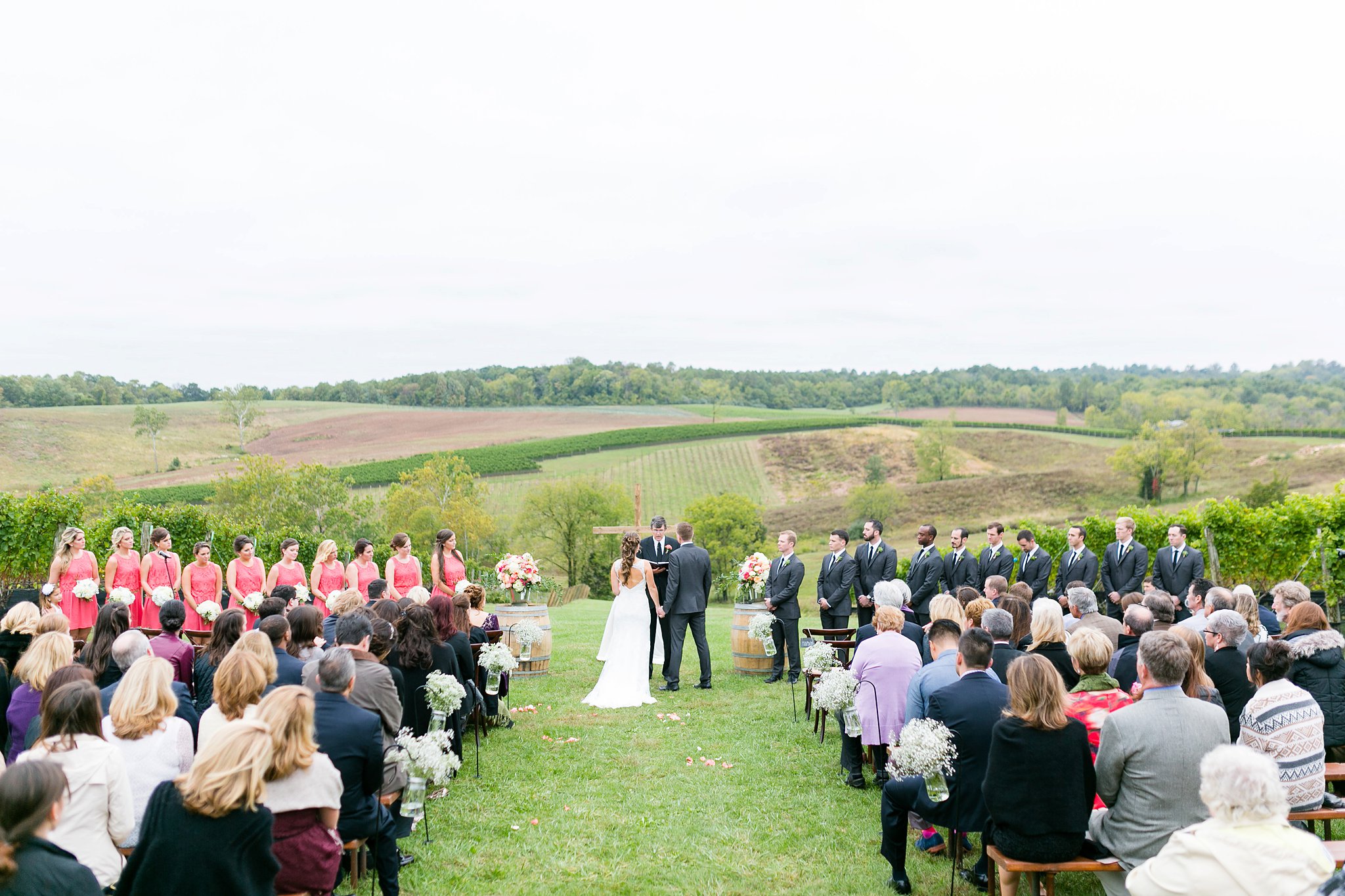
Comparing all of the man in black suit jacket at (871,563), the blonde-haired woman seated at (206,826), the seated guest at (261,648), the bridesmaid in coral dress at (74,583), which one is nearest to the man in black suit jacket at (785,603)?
the man in black suit jacket at (871,563)

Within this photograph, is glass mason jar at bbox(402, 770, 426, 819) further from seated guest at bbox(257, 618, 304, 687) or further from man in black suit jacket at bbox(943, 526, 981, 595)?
man in black suit jacket at bbox(943, 526, 981, 595)

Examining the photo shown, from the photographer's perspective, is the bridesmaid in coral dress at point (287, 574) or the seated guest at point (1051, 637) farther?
the bridesmaid in coral dress at point (287, 574)

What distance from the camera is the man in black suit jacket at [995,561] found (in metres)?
13.0

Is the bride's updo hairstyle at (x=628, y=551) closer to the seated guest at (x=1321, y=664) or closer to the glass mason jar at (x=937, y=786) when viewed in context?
the glass mason jar at (x=937, y=786)

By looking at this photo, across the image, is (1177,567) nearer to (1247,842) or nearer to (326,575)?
(1247,842)

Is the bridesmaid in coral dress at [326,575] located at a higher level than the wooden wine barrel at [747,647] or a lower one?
higher

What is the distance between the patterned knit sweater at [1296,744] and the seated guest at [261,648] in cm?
555

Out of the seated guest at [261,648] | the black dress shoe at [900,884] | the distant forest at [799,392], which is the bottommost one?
the black dress shoe at [900,884]

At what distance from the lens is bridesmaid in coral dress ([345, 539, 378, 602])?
10.7 m

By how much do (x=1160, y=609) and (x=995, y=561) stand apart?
6.14 meters

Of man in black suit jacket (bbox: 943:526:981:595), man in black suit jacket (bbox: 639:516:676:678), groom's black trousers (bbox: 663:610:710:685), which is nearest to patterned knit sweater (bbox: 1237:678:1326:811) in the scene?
groom's black trousers (bbox: 663:610:710:685)

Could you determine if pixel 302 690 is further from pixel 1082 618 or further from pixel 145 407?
pixel 145 407

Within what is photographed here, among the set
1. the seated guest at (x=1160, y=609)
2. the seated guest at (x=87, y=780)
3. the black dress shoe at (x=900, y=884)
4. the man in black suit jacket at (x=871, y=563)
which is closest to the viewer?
the seated guest at (x=87, y=780)

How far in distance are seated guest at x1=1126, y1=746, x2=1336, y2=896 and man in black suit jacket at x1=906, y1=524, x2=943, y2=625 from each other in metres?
8.98
